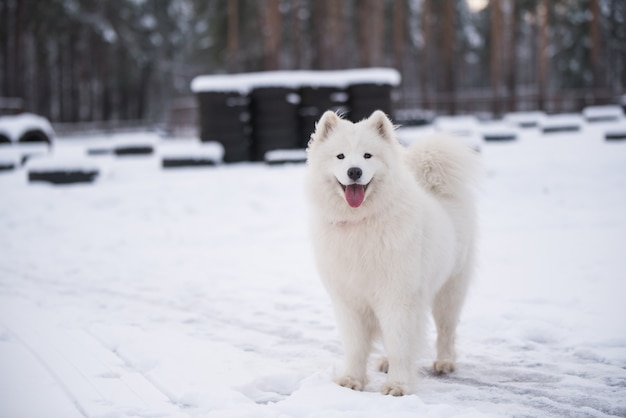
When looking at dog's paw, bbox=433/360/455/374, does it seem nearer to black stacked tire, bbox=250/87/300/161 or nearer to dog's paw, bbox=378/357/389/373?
dog's paw, bbox=378/357/389/373

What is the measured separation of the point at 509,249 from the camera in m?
8.05

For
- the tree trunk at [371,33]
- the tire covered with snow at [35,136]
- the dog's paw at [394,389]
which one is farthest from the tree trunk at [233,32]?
the dog's paw at [394,389]

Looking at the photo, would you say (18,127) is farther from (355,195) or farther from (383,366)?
(355,195)

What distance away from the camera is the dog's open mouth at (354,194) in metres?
3.77

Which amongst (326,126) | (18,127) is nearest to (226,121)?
(18,127)

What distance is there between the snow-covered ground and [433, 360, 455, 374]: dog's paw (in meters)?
0.08

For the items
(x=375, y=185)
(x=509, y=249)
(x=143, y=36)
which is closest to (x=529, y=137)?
(x=509, y=249)

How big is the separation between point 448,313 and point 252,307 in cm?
226

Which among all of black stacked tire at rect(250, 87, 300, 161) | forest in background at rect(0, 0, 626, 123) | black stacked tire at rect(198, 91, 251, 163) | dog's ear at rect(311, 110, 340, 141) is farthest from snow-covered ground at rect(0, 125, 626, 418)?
forest in background at rect(0, 0, 626, 123)

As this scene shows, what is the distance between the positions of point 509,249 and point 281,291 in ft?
11.1

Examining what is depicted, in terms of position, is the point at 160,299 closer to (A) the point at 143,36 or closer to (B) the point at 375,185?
(B) the point at 375,185

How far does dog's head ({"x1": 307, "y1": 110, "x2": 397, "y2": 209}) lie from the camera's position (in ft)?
12.4

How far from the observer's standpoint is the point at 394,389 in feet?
12.3

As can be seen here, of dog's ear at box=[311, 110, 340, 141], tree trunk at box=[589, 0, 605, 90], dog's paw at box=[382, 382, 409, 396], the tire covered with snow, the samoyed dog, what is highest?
tree trunk at box=[589, 0, 605, 90]
